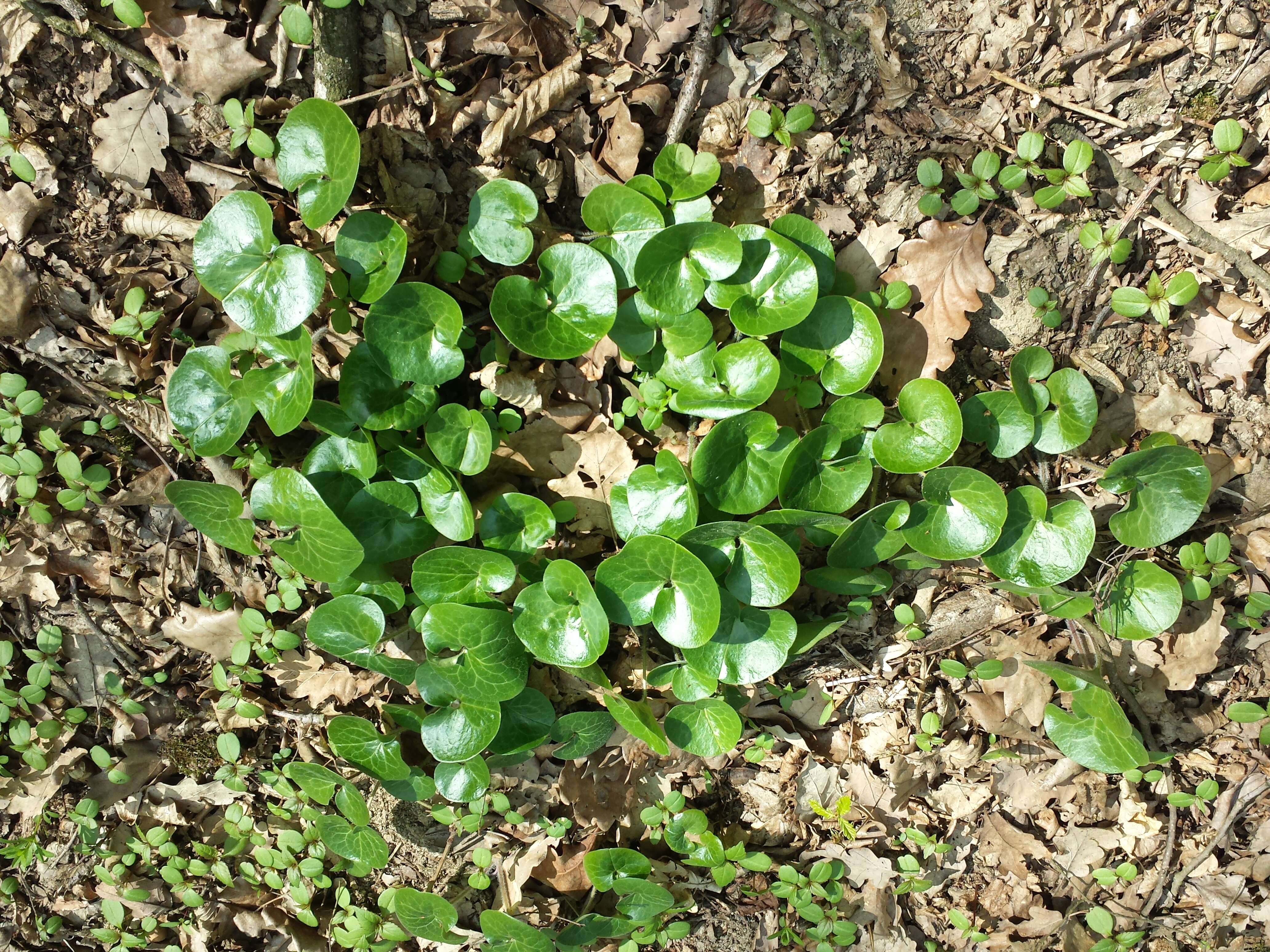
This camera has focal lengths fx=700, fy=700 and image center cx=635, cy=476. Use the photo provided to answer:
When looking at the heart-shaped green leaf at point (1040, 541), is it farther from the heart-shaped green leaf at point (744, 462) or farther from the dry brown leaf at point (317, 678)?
the dry brown leaf at point (317, 678)

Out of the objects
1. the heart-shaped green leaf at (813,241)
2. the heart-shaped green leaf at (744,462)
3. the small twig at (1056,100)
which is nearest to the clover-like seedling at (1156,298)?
the small twig at (1056,100)

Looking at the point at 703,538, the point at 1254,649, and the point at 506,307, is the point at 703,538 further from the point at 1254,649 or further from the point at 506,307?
the point at 1254,649

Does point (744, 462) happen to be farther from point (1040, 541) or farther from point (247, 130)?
point (247, 130)

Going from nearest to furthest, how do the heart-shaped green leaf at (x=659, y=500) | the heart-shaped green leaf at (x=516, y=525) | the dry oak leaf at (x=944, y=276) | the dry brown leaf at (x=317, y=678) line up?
the heart-shaped green leaf at (x=659, y=500), the heart-shaped green leaf at (x=516, y=525), the dry oak leaf at (x=944, y=276), the dry brown leaf at (x=317, y=678)

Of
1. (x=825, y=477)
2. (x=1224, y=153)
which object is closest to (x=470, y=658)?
(x=825, y=477)

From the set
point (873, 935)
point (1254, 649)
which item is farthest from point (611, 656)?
point (1254, 649)

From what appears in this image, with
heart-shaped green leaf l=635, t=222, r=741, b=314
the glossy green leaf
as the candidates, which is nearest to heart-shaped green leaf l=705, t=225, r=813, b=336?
heart-shaped green leaf l=635, t=222, r=741, b=314

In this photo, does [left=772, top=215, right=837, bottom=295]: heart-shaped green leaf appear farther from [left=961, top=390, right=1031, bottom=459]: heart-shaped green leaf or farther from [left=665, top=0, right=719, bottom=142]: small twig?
[left=961, top=390, right=1031, bottom=459]: heart-shaped green leaf
